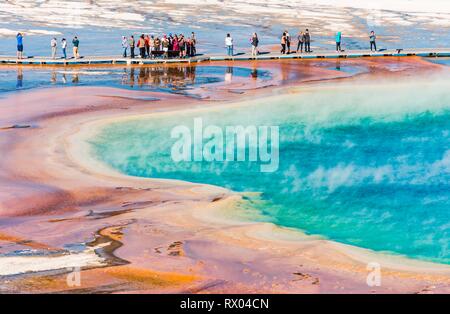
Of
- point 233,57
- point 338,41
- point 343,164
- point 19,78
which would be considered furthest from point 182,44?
point 343,164

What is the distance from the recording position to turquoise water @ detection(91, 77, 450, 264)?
18219mm

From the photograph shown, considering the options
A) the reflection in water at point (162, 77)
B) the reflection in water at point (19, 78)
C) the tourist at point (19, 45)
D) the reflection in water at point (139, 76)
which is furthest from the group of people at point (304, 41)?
the reflection in water at point (19, 78)

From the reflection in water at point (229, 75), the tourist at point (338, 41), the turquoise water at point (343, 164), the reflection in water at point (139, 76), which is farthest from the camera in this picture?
the tourist at point (338, 41)

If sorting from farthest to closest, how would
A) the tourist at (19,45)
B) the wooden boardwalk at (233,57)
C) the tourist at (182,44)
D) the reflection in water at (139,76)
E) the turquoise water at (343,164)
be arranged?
the tourist at (182,44) < the wooden boardwalk at (233,57) < the tourist at (19,45) < the reflection in water at (139,76) < the turquoise water at (343,164)

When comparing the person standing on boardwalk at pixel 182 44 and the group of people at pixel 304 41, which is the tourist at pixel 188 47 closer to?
the person standing on boardwalk at pixel 182 44

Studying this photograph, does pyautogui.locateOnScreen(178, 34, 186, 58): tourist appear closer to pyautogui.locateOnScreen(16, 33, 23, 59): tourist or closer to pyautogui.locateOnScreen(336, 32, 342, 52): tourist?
pyautogui.locateOnScreen(16, 33, 23, 59): tourist

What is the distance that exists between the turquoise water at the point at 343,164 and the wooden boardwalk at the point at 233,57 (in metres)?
8.86

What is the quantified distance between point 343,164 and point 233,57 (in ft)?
59.7

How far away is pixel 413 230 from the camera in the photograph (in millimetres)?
17891

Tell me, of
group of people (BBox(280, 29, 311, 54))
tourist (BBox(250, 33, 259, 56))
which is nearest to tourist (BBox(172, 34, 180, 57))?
tourist (BBox(250, 33, 259, 56))

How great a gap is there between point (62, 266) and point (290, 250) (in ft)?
14.4

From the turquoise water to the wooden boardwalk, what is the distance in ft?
29.1

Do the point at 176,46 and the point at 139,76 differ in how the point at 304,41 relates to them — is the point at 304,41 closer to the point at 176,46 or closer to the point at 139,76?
the point at 176,46

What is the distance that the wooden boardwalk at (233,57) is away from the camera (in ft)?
125
